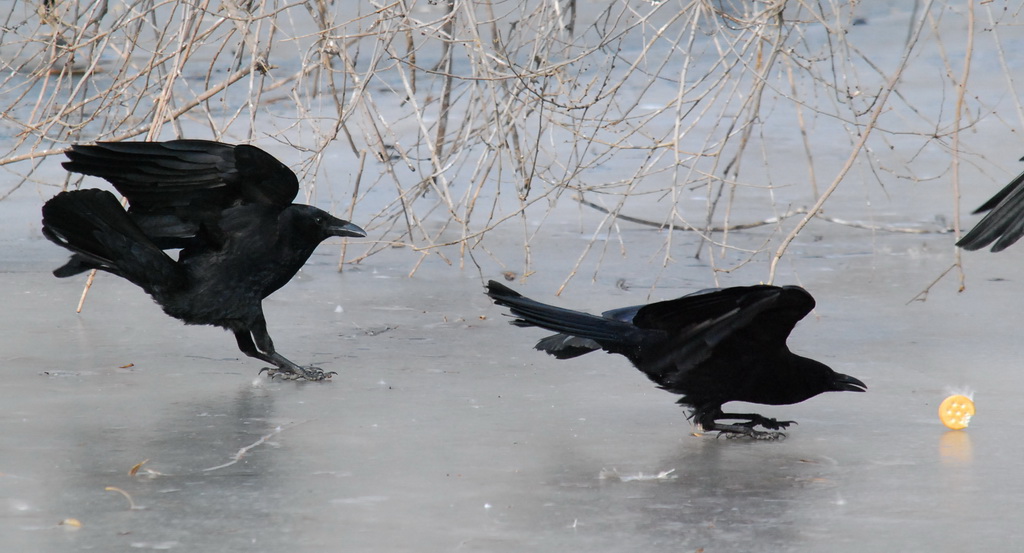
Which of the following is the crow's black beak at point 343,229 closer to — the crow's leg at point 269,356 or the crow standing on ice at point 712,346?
the crow's leg at point 269,356

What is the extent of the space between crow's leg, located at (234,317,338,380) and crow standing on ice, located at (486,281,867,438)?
3.07ft

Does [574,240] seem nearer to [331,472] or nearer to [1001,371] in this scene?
[1001,371]

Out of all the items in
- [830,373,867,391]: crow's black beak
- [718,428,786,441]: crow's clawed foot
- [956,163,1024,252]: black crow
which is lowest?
[718,428,786,441]: crow's clawed foot

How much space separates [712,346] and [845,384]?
43 centimetres

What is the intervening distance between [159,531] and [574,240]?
4361mm

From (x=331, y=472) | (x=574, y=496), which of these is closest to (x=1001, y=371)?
(x=574, y=496)

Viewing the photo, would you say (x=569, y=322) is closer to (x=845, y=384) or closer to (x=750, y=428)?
(x=750, y=428)

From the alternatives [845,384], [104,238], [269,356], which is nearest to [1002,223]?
[845,384]

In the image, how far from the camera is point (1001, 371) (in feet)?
13.9

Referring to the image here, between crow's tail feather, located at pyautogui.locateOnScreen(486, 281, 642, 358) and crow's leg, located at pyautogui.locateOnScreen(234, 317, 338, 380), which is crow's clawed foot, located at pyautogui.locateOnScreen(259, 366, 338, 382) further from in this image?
crow's tail feather, located at pyautogui.locateOnScreen(486, 281, 642, 358)

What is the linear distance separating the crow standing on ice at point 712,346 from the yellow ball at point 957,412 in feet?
0.80

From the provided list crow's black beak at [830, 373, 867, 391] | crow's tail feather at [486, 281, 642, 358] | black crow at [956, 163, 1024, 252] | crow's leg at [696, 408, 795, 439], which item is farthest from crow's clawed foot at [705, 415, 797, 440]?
black crow at [956, 163, 1024, 252]

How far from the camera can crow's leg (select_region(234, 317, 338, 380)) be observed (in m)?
4.17

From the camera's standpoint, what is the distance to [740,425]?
358cm
